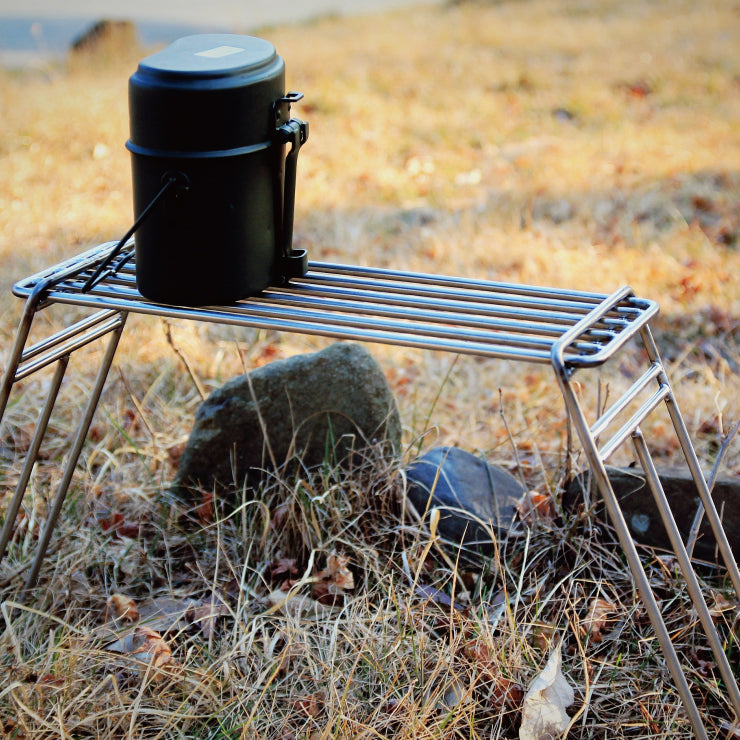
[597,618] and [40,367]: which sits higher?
[40,367]

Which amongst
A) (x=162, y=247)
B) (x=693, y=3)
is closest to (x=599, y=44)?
(x=693, y=3)

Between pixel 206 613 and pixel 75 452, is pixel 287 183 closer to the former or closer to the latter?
pixel 75 452

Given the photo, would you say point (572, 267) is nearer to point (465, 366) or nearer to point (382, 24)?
point (465, 366)

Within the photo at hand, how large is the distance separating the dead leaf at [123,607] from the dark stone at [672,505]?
0.96 metres

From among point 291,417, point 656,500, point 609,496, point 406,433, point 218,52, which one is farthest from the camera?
point 406,433

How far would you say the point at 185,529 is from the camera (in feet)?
6.79

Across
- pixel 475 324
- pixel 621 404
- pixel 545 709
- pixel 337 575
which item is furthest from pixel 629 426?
pixel 337 575

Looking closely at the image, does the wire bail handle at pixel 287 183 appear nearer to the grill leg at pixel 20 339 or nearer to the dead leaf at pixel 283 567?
the grill leg at pixel 20 339

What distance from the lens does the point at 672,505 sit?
6.10ft

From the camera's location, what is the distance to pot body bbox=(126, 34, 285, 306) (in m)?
1.30

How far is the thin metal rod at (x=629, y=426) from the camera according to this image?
118 centimetres

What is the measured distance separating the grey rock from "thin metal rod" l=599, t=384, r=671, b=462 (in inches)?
31.5

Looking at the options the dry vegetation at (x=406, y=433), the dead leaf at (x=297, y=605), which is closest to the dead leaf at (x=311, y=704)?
the dry vegetation at (x=406, y=433)

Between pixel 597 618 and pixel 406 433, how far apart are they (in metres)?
0.83
